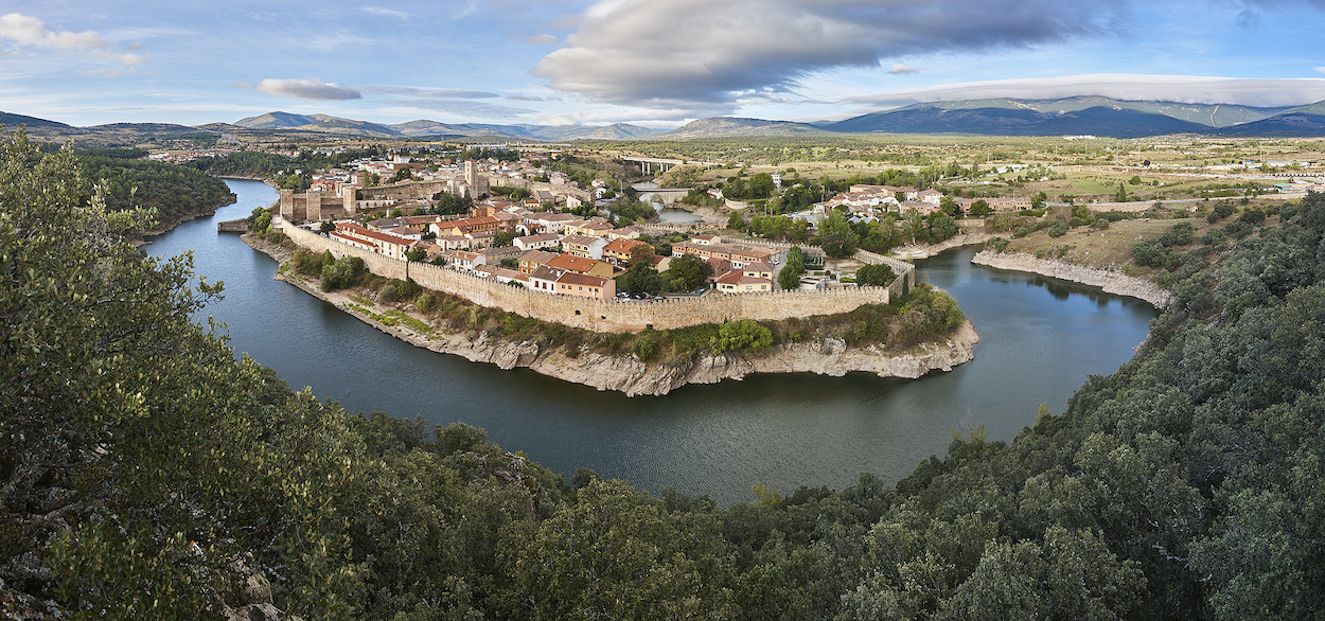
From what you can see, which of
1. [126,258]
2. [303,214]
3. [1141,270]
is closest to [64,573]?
[126,258]

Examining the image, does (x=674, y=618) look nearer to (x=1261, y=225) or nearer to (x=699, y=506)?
(x=699, y=506)

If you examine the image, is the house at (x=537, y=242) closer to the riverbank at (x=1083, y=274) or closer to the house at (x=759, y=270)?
the house at (x=759, y=270)

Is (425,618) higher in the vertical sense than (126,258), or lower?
lower

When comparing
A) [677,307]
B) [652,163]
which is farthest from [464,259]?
[652,163]

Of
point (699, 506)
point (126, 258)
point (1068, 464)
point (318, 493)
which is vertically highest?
point (126, 258)

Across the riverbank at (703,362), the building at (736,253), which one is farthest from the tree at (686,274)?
the riverbank at (703,362)

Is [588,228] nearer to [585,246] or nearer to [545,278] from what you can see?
[585,246]
